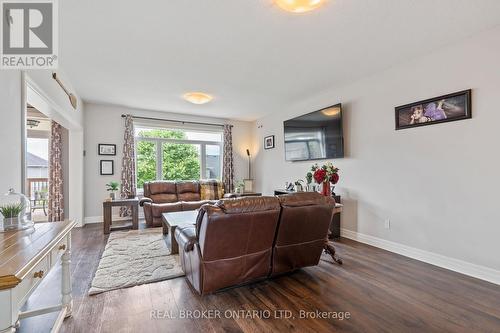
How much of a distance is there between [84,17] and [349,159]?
153 inches

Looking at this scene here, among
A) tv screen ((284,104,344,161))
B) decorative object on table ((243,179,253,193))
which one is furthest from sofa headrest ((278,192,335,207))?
decorative object on table ((243,179,253,193))

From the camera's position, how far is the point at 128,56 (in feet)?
9.98

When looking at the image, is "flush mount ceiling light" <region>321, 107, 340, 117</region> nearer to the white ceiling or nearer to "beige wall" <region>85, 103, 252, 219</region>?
the white ceiling

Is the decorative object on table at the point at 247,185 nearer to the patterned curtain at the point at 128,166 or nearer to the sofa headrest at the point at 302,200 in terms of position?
the patterned curtain at the point at 128,166

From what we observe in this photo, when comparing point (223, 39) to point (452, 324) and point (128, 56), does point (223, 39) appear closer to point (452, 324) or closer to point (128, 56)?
point (128, 56)

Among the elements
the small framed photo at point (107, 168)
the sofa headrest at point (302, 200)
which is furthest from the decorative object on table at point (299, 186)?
the small framed photo at point (107, 168)

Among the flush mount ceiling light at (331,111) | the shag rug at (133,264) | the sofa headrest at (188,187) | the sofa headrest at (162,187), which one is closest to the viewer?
the shag rug at (133,264)

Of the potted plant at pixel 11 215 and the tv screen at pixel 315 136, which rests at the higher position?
the tv screen at pixel 315 136

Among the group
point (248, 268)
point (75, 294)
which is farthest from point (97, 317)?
point (248, 268)

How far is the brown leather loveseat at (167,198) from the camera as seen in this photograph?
187 inches

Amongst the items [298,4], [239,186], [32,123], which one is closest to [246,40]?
[298,4]

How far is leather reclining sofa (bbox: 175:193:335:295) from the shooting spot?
6.40 feet

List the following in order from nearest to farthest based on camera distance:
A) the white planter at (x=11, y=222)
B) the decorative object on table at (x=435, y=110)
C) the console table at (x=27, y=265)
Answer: the console table at (x=27, y=265)
the white planter at (x=11, y=222)
the decorative object on table at (x=435, y=110)

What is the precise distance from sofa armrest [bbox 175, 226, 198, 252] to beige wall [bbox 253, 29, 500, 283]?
9.14 feet
